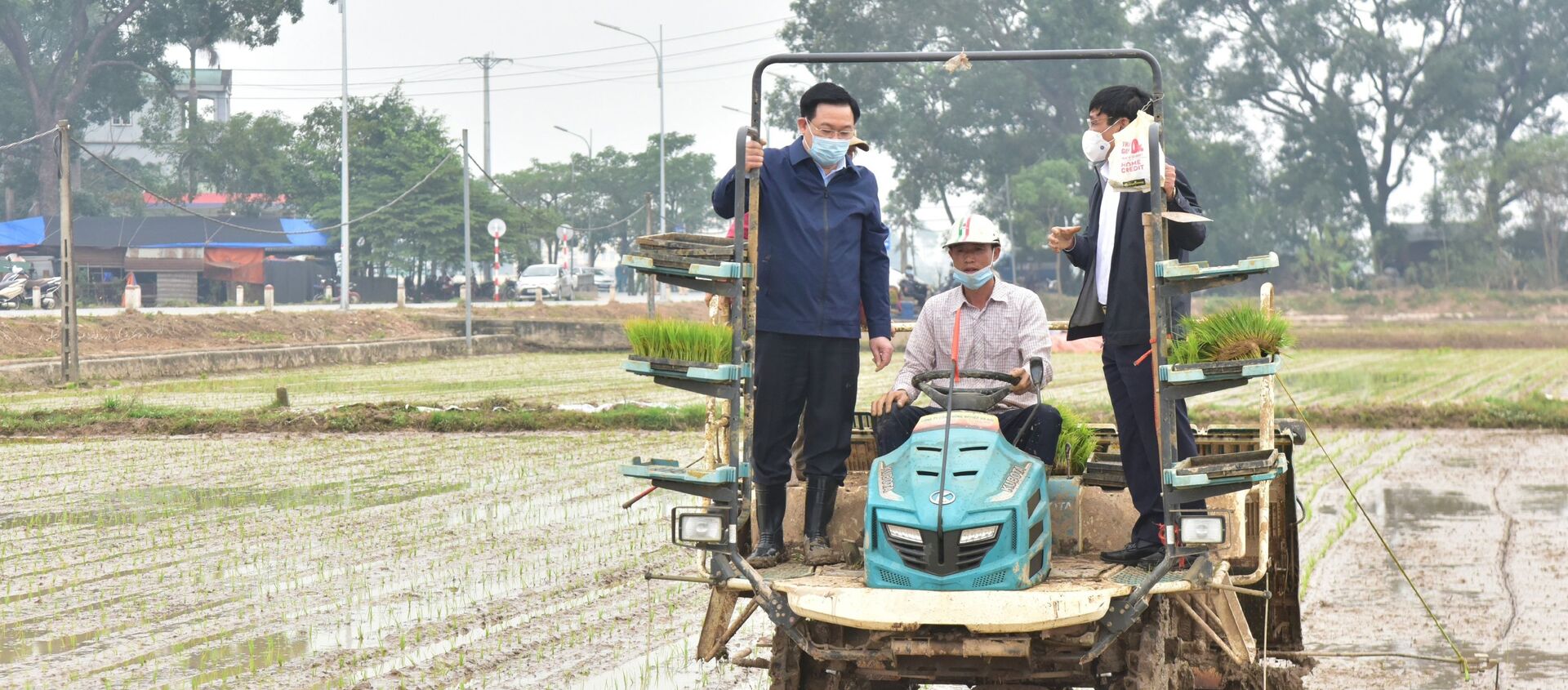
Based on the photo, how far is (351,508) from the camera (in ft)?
38.3

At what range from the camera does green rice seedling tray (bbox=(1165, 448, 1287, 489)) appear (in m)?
4.69

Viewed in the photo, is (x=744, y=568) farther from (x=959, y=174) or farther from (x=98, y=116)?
(x=959, y=174)

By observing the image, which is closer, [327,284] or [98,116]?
[327,284]

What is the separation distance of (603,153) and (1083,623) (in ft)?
256

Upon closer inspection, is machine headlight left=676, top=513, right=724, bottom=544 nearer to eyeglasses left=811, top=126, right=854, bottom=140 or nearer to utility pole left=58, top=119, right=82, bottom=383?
eyeglasses left=811, top=126, right=854, bottom=140

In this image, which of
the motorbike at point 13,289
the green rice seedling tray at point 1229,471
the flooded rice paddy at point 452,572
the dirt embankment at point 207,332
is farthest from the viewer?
the motorbike at point 13,289

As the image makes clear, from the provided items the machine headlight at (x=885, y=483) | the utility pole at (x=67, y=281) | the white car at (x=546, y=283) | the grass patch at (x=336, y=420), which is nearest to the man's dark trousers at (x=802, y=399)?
the machine headlight at (x=885, y=483)

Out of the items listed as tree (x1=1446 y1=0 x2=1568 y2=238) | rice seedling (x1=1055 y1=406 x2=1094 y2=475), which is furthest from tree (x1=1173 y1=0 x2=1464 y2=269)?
rice seedling (x1=1055 y1=406 x2=1094 y2=475)

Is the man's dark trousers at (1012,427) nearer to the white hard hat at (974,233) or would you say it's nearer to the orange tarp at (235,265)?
the white hard hat at (974,233)

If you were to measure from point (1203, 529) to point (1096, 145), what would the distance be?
1444 mm

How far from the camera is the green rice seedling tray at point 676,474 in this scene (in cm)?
509

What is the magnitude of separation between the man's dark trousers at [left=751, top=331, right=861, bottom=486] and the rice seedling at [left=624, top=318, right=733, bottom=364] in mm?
378

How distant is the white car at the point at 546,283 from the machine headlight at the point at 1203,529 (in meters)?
51.8

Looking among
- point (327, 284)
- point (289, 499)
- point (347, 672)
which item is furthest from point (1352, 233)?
point (347, 672)
